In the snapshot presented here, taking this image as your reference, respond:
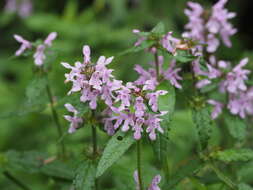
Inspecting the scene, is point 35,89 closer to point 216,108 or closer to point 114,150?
point 114,150

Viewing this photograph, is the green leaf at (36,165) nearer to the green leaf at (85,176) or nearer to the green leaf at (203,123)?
the green leaf at (85,176)

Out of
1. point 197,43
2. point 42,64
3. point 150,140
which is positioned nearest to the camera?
point 150,140

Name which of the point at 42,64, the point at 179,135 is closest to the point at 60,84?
the point at 179,135

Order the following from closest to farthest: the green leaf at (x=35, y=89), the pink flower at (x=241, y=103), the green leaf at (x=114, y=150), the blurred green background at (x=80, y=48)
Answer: the green leaf at (x=114, y=150), the green leaf at (x=35, y=89), the pink flower at (x=241, y=103), the blurred green background at (x=80, y=48)

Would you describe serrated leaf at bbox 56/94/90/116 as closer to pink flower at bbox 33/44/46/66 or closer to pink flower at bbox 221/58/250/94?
pink flower at bbox 33/44/46/66

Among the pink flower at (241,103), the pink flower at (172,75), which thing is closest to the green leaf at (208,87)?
the pink flower at (241,103)

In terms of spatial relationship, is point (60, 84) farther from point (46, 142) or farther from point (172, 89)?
point (172, 89)
